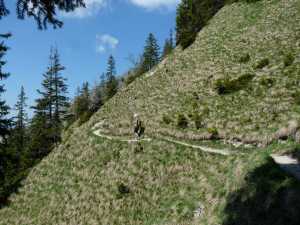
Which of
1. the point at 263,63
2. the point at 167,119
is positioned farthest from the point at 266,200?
the point at 263,63

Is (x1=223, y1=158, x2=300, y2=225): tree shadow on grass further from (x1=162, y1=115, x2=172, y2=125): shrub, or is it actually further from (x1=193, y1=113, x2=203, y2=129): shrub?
(x1=162, y1=115, x2=172, y2=125): shrub

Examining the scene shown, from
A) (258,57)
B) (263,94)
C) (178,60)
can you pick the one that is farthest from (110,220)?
(178,60)

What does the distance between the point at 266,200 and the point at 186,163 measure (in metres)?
15.4

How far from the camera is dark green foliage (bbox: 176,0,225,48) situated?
7025cm

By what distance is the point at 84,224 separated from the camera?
1158 inches

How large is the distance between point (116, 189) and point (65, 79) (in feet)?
130

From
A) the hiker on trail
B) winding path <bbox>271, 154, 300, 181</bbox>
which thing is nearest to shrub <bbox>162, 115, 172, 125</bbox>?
the hiker on trail

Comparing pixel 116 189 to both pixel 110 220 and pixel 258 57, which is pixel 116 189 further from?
pixel 258 57

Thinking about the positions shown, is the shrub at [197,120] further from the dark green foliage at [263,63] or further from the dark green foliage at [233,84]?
the dark green foliage at [263,63]

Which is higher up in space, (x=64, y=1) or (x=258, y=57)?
(x=258, y=57)

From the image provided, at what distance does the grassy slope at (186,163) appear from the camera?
15.3 m

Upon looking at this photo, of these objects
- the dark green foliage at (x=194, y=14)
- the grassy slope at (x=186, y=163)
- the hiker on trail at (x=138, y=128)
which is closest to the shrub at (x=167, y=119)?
the grassy slope at (x=186, y=163)

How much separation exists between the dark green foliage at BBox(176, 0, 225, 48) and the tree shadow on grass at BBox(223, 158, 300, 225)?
54425mm

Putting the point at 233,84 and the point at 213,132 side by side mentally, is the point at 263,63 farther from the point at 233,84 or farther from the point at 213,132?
the point at 213,132
